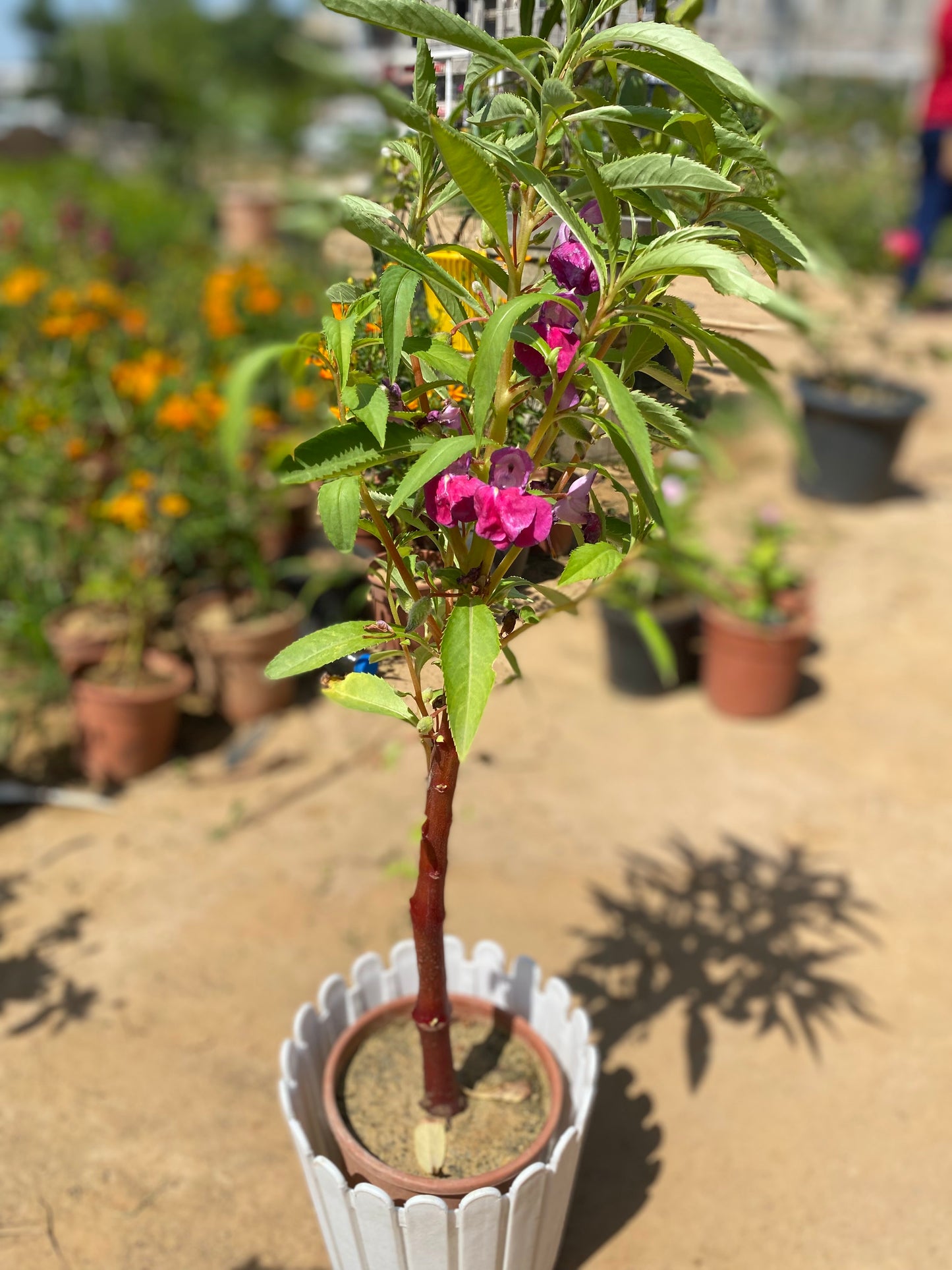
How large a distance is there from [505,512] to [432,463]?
0.11m

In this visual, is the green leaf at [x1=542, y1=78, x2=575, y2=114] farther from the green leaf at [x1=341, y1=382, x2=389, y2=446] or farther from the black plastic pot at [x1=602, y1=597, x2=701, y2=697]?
the black plastic pot at [x1=602, y1=597, x2=701, y2=697]

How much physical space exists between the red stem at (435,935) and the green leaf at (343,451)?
361 millimetres

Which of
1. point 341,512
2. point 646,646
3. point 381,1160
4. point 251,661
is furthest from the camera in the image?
point 646,646

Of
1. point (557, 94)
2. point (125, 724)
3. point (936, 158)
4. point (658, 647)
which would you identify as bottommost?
point (125, 724)

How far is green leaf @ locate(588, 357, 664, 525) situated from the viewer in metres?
0.77

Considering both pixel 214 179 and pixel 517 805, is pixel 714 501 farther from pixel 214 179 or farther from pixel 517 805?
pixel 214 179

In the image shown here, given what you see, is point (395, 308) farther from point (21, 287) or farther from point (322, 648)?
point (21, 287)

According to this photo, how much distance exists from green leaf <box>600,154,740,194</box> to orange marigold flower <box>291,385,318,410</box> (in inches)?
90.5

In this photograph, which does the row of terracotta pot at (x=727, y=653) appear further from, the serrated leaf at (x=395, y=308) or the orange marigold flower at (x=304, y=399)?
the serrated leaf at (x=395, y=308)

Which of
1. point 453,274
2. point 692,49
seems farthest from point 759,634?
point 692,49

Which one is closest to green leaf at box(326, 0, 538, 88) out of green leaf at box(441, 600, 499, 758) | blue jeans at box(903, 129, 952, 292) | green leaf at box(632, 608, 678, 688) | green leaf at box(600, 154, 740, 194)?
green leaf at box(600, 154, 740, 194)

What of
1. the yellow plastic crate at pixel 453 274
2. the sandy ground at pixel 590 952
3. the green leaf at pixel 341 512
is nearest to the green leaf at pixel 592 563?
the green leaf at pixel 341 512

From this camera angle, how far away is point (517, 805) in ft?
8.41

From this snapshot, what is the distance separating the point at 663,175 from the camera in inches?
31.4
